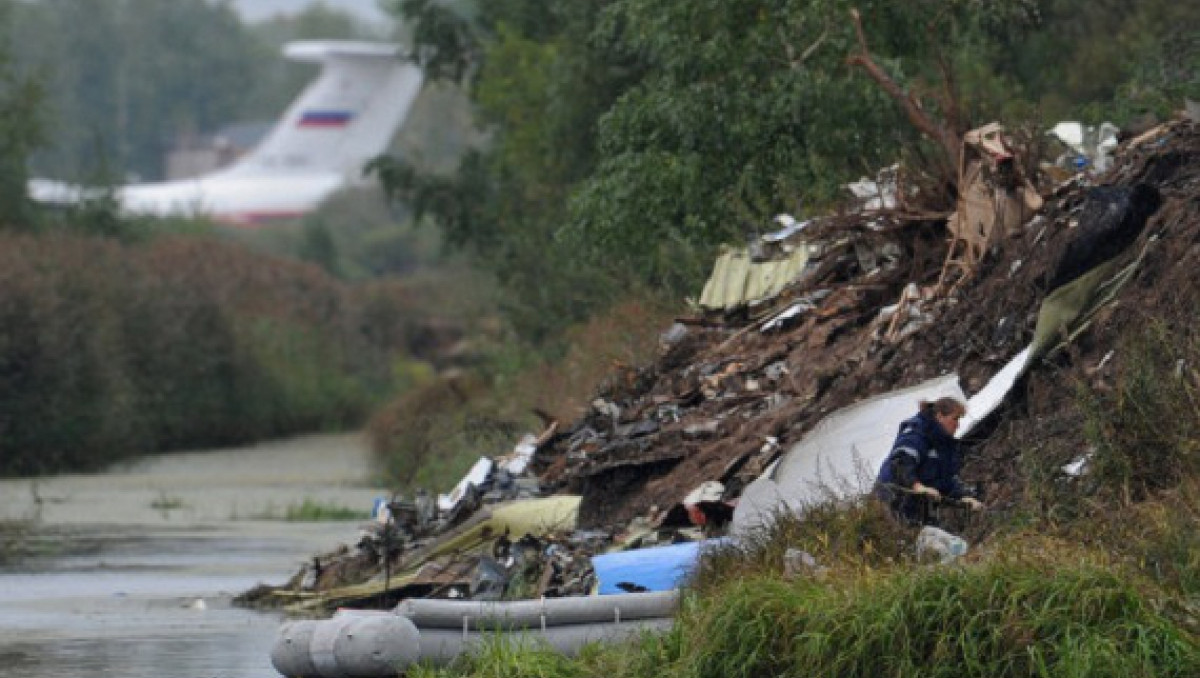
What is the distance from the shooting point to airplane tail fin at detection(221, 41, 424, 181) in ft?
352

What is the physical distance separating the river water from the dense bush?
1504 mm

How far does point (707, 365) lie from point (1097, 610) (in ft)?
31.3

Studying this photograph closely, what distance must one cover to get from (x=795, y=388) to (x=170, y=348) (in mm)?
37377

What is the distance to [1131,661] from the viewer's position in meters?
11.2

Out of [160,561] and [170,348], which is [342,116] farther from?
[160,561]

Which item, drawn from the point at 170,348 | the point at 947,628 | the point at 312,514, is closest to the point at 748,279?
the point at 947,628

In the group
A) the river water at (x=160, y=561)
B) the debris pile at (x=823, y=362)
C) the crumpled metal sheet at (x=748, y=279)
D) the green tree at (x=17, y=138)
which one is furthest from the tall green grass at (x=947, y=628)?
the green tree at (x=17, y=138)

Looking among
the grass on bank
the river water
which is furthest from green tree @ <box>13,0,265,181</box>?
the grass on bank

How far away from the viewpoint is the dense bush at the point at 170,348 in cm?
4553

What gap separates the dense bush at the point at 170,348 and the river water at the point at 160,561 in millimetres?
1504

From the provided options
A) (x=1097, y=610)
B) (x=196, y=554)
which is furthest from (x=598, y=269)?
(x=1097, y=610)

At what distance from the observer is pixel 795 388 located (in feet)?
64.0

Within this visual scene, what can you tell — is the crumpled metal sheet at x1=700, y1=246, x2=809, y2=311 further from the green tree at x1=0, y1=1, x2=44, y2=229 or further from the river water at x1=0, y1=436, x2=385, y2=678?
the green tree at x1=0, y1=1, x2=44, y2=229

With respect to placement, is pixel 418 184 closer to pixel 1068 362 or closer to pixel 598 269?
pixel 598 269
